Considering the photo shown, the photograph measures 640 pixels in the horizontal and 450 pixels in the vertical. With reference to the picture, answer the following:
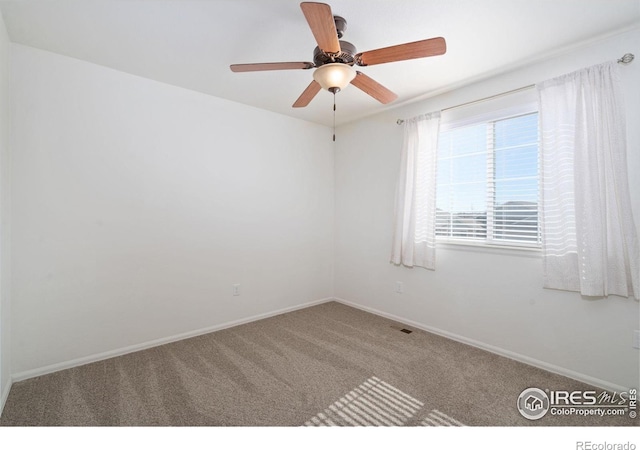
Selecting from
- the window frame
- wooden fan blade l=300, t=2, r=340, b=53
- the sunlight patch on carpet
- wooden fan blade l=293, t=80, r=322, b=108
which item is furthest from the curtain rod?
the sunlight patch on carpet

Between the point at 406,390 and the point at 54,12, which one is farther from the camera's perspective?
the point at 406,390

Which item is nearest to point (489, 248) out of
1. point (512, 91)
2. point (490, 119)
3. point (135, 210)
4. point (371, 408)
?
point (490, 119)

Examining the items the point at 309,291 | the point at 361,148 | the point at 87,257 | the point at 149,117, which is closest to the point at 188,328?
the point at 87,257

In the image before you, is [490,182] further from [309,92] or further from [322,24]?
[322,24]

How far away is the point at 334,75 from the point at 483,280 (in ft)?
7.49

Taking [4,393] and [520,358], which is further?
[520,358]

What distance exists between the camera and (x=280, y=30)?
2072 millimetres

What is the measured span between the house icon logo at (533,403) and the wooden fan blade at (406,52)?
7.39ft

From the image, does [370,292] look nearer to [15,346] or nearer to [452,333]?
[452,333]

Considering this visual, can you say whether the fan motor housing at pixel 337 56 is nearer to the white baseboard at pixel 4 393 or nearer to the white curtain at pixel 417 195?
the white curtain at pixel 417 195

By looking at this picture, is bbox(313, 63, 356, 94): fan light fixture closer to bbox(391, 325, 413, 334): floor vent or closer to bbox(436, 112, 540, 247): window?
bbox(436, 112, 540, 247): window

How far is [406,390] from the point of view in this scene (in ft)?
7.08
